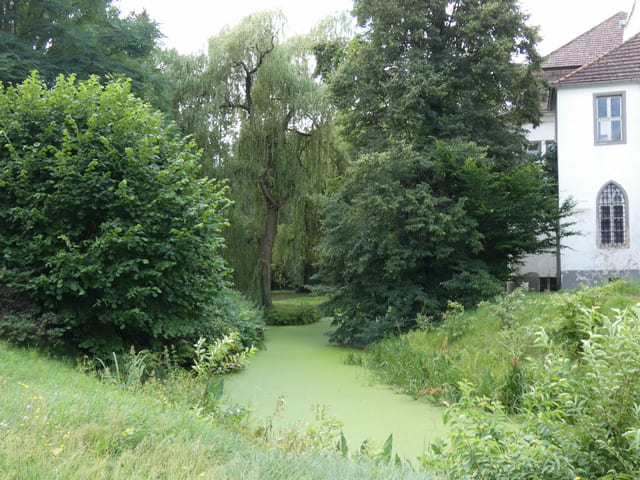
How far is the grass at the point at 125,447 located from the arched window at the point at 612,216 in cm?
1537

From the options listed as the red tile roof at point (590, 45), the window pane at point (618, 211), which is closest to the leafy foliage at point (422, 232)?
the window pane at point (618, 211)

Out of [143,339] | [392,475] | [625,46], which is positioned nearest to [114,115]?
[143,339]

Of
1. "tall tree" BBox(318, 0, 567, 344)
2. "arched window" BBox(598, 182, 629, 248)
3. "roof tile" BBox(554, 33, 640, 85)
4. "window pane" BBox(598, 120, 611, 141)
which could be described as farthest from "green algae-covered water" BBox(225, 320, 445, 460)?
"roof tile" BBox(554, 33, 640, 85)

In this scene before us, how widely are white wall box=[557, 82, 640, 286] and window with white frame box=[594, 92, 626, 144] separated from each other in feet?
0.51

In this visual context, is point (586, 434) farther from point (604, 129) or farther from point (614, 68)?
point (614, 68)

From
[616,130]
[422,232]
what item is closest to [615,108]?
[616,130]

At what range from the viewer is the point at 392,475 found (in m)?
3.27

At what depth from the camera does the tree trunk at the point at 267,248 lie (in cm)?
1847

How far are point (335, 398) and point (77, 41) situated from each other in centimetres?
1108

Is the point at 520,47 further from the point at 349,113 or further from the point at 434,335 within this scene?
the point at 434,335

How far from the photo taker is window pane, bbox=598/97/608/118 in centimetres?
1662

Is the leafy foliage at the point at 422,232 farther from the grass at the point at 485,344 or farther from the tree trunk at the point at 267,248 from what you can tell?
the tree trunk at the point at 267,248

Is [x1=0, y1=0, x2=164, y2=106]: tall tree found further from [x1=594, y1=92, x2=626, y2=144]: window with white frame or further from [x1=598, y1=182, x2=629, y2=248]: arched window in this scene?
[x1=598, y1=182, x2=629, y2=248]: arched window

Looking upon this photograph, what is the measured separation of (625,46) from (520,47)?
17.5ft
